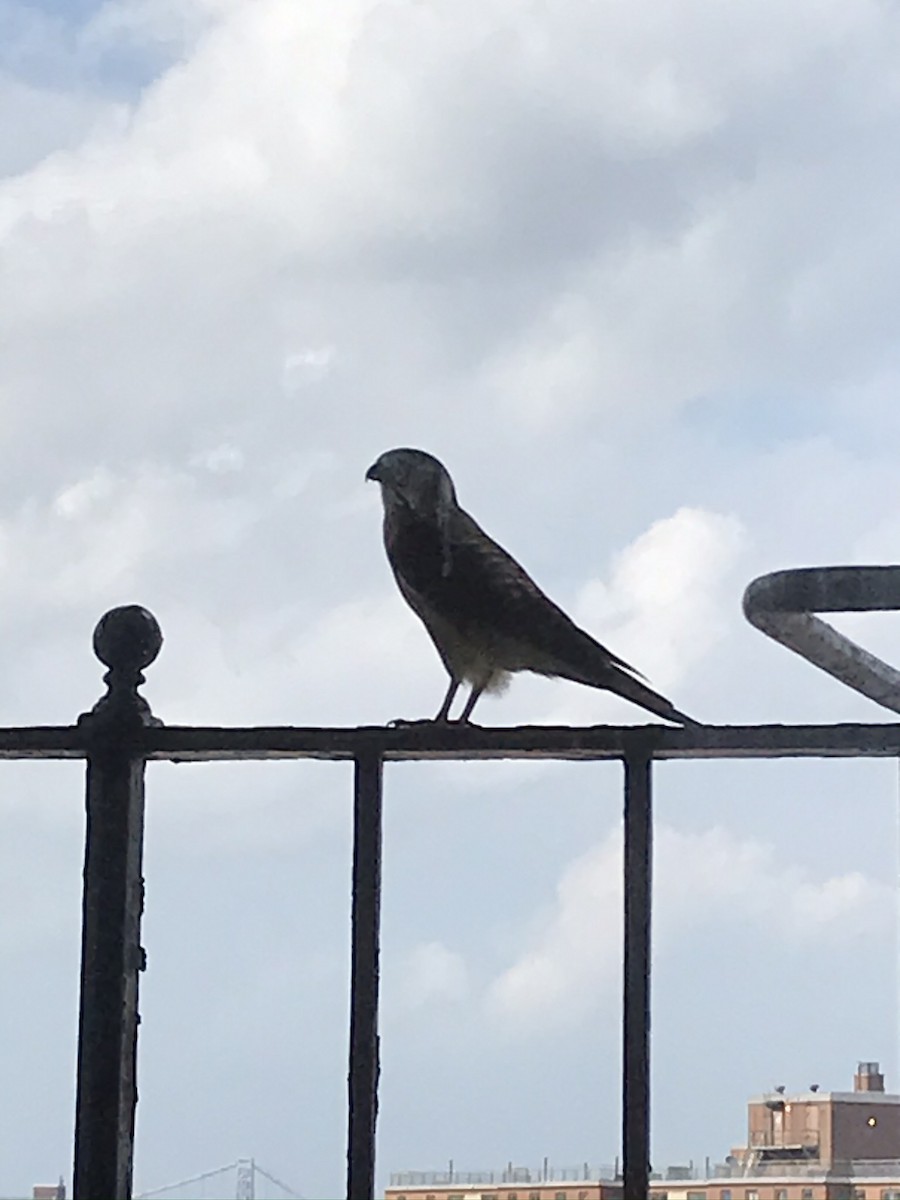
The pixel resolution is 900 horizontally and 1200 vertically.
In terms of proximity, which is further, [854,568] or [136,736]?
[136,736]

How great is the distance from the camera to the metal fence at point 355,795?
1.35 metres

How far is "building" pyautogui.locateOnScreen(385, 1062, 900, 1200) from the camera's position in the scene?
1.70 metres

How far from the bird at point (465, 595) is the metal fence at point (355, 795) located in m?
0.72

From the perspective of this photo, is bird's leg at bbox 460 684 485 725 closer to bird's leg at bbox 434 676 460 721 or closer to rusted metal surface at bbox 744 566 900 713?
bird's leg at bbox 434 676 460 721

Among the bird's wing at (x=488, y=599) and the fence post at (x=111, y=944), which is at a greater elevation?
the bird's wing at (x=488, y=599)

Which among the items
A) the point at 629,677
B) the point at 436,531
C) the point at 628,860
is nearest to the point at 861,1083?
the point at 436,531

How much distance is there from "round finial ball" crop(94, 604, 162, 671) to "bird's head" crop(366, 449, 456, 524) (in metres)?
1.46

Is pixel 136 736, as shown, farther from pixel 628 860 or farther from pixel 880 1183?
pixel 880 1183

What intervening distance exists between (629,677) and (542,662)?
1.16ft

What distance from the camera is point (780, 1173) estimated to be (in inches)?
205

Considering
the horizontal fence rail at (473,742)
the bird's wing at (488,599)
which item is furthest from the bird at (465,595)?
the horizontal fence rail at (473,742)

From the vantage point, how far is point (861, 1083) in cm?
462

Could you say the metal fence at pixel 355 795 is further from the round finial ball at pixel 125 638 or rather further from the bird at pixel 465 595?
the bird at pixel 465 595

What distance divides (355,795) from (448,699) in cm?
151
